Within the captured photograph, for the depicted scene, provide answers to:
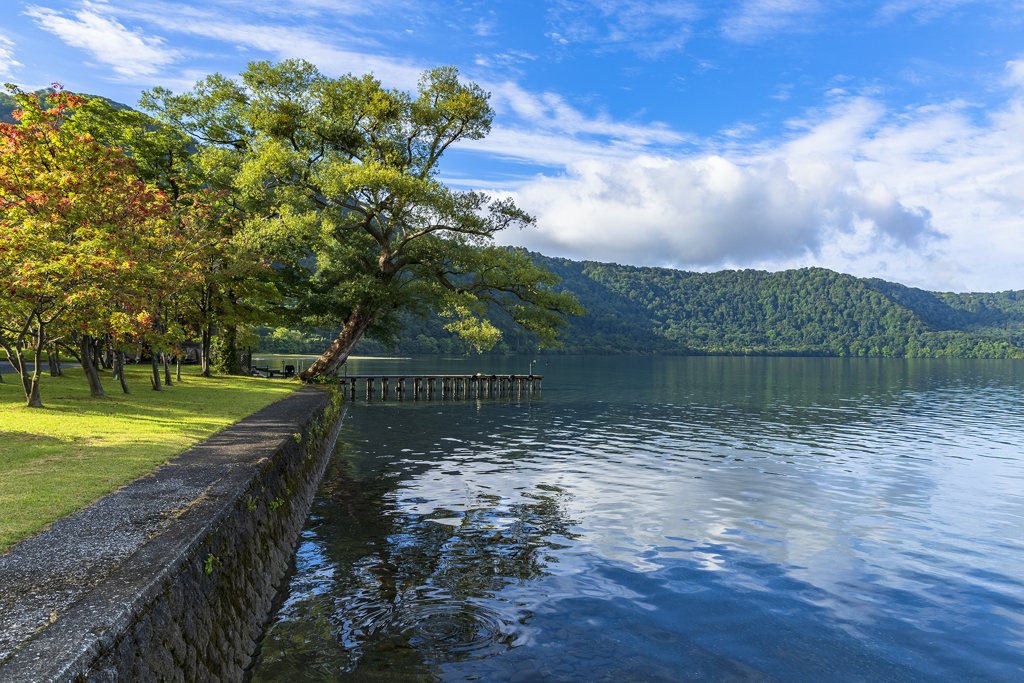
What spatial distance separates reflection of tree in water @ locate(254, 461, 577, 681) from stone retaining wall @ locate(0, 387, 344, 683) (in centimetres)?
73

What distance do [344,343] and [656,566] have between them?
32087 millimetres

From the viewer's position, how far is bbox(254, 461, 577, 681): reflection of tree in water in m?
8.45

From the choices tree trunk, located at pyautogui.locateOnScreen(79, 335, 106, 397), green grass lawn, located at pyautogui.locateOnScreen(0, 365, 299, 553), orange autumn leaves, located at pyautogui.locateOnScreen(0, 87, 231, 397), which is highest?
orange autumn leaves, located at pyautogui.locateOnScreen(0, 87, 231, 397)

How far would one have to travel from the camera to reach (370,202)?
3603cm

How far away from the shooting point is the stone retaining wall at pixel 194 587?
5078mm

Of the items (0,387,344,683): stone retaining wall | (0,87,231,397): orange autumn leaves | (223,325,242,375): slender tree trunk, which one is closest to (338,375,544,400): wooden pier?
(223,325,242,375): slender tree trunk

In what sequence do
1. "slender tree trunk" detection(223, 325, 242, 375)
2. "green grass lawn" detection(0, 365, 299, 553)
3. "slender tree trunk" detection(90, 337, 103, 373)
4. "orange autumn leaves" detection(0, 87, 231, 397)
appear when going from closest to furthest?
"green grass lawn" detection(0, 365, 299, 553), "orange autumn leaves" detection(0, 87, 231, 397), "slender tree trunk" detection(90, 337, 103, 373), "slender tree trunk" detection(223, 325, 242, 375)

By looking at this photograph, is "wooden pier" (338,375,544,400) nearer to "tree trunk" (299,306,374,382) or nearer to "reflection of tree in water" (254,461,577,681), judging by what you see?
"tree trunk" (299,306,374,382)

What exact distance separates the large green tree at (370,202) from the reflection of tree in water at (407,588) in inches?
833

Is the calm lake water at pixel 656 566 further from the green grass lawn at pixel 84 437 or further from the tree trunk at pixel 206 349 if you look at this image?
the tree trunk at pixel 206 349

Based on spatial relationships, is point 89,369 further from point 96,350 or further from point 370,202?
point 370,202

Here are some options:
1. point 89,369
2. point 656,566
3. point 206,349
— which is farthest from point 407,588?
point 206,349

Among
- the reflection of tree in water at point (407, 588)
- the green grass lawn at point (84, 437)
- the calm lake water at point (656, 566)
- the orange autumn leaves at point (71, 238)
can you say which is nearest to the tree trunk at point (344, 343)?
the green grass lawn at point (84, 437)

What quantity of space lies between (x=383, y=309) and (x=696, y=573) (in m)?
30.9
